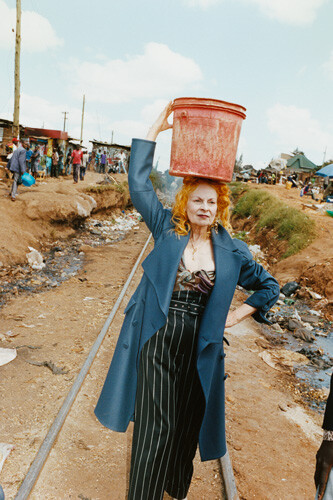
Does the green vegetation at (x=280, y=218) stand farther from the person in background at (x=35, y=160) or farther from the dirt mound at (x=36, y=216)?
the person in background at (x=35, y=160)

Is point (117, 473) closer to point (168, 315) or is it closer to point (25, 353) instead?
point (168, 315)

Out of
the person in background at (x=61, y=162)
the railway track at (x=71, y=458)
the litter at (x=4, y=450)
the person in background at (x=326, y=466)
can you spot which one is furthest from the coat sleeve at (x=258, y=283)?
the person in background at (x=61, y=162)

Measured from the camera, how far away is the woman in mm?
2143

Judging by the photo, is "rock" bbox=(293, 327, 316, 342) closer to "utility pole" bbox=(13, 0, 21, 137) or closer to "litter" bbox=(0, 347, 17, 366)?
"litter" bbox=(0, 347, 17, 366)

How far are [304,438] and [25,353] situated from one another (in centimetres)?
324

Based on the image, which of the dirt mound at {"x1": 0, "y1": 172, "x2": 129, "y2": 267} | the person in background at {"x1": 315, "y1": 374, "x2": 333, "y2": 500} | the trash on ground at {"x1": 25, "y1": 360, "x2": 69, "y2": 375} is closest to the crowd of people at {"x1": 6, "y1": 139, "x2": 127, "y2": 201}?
the dirt mound at {"x1": 0, "y1": 172, "x2": 129, "y2": 267}

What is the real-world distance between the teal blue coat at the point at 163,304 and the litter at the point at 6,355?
106 inches

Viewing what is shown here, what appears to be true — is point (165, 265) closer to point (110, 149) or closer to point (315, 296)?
point (315, 296)

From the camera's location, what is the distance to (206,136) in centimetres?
215

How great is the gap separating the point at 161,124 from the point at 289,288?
8.09 metres

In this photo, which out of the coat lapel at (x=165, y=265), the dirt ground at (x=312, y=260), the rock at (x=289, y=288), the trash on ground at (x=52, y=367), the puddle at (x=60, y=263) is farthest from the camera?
the dirt ground at (x=312, y=260)

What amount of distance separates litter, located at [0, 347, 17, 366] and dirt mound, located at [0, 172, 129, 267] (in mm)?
3847

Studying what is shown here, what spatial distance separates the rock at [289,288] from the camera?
957 centimetres

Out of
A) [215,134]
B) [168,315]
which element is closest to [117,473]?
[168,315]
